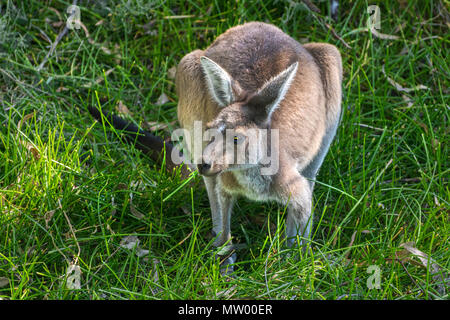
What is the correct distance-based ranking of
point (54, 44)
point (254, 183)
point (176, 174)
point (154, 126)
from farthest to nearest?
point (54, 44) < point (154, 126) < point (176, 174) < point (254, 183)

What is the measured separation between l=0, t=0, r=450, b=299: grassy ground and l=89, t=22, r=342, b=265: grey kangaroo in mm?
167

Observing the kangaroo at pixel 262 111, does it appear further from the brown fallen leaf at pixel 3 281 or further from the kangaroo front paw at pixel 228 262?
the brown fallen leaf at pixel 3 281

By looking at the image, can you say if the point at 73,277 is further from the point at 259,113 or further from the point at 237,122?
the point at 259,113

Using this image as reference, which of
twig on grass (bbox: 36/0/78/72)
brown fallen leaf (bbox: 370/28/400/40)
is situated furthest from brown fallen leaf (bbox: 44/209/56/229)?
brown fallen leaf (bbox: 370/28/400/40)

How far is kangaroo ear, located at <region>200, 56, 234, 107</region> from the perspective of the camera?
11.0 ft

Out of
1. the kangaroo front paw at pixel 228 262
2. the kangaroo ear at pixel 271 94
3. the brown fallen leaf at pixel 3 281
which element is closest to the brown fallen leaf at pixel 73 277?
the brown fallen leaf at pixel 3 281

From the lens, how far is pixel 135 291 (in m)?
3.24

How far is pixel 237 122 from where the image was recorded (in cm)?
332

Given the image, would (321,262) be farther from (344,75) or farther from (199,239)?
(344,75)

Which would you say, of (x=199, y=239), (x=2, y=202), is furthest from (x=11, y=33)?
(x=199, y=239)

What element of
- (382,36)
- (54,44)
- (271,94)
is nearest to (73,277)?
(271,94)

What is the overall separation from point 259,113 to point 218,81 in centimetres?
28
